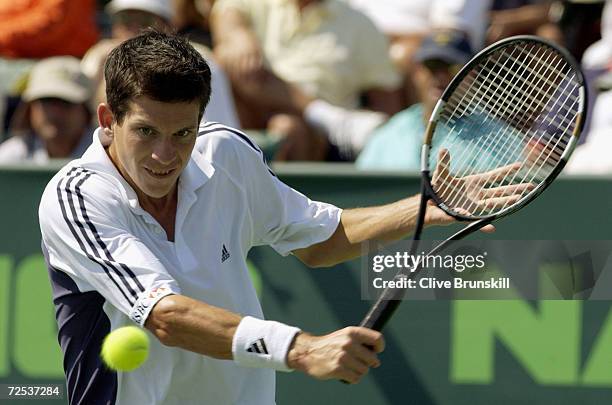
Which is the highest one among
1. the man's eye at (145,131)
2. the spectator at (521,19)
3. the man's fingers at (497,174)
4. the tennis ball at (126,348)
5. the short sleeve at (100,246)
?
the spectator at (521,19)

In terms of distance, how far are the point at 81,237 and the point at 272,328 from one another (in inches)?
26.5

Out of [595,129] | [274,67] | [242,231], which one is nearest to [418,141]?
[595,129]

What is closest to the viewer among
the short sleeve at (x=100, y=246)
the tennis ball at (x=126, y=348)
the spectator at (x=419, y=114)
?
the tennis ball at (x=126, y=348)

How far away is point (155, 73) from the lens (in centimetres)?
349

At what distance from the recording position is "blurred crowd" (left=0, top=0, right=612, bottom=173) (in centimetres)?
673

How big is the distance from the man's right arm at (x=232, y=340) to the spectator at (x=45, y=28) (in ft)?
14.7

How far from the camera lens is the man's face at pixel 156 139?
3.51 metres

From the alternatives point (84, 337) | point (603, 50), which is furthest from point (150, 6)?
point (84, 337)

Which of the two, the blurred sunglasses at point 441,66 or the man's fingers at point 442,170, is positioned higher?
the blurred sunglasses at point 441,66

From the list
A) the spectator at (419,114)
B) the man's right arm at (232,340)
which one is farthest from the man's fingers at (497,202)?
the spectator at (419,114)

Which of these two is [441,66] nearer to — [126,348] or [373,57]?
[373,57]

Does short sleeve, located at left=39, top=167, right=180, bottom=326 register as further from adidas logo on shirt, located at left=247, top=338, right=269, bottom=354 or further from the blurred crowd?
the blurred crowd

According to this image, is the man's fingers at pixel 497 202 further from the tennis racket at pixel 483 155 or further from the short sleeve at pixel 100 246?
the short sleeve at pixel 100 246

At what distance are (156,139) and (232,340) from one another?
623mm
